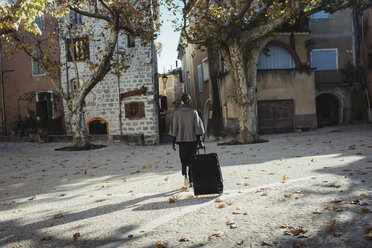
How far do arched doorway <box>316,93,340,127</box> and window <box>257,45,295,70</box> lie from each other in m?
5.03

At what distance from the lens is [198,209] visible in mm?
4512

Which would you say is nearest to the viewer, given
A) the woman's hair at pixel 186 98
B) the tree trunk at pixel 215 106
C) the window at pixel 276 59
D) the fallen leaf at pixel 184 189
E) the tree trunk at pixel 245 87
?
the fallen leaf at pixel 184 189

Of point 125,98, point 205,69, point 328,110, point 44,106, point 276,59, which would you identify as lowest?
point 328,110

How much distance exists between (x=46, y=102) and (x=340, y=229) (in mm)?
23674

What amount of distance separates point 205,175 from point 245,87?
920 cm

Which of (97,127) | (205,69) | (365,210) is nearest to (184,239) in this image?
(365,210)

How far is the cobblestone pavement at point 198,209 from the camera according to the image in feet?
11.2

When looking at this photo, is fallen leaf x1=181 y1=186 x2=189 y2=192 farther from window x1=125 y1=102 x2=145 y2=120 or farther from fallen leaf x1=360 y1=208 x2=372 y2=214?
window x1=125 y1=102 x2=145 y2=120

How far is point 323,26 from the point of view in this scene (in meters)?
23.3

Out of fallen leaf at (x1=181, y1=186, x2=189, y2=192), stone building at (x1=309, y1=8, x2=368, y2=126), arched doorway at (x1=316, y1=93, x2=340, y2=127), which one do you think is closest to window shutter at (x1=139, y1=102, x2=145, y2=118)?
stone building at (x1=309, y1=8, x2=368, y2=126)

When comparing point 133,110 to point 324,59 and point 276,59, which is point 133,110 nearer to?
point 276,59

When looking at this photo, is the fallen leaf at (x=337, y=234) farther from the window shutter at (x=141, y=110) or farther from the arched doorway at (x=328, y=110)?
the arched doorway at (x=328, y=110)

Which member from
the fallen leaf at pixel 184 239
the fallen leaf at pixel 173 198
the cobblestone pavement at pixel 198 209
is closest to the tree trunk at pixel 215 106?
the cobblestone pavement at pixel 198 209

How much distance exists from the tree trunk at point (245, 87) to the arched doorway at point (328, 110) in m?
10.8
